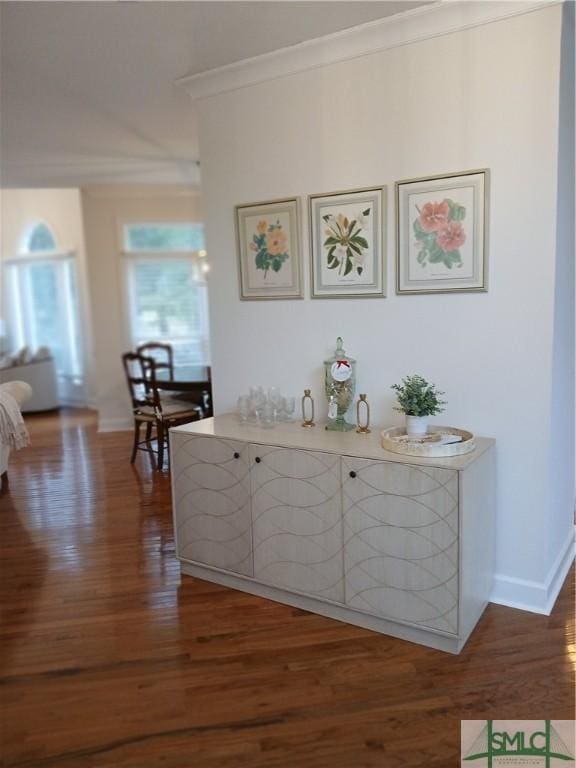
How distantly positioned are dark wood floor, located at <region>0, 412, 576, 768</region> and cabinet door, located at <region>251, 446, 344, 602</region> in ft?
0.60

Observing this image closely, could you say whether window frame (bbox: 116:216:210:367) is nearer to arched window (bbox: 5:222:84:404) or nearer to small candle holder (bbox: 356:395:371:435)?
arched window (bbox: 5:222:84:404)

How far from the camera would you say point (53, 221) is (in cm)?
839

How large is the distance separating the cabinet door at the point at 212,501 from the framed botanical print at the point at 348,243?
947mm

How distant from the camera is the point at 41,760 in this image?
6.39 feet

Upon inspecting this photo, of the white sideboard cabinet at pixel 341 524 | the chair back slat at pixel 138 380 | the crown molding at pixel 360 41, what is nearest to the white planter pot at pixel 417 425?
the white sideboard cabinet at pixel 341 524

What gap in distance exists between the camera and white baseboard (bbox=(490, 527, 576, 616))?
267cm

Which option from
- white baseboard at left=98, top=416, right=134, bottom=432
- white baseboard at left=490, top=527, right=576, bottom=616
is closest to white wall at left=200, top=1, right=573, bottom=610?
white baseboard at left=490, top=527, right=576, bottom=616

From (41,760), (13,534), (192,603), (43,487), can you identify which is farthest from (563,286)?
(43,487)

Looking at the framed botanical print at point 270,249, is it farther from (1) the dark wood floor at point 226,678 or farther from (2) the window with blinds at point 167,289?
(2) the window with blinds at point 167,289

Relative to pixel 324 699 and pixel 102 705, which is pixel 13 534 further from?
pixel 324 699

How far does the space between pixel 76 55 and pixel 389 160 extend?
168cm

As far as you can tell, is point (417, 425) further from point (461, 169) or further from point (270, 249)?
point (270, 249)

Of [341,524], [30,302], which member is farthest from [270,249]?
[30,302]
